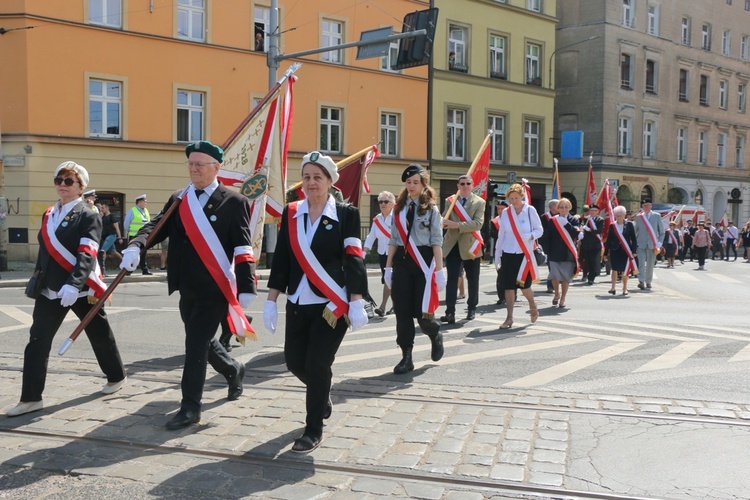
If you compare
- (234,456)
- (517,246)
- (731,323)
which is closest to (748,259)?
(731,323)

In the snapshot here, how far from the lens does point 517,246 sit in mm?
10156

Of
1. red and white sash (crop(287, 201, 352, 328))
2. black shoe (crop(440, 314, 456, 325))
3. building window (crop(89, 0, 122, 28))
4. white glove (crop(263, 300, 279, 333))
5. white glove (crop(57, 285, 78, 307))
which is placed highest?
building window (crop(89, 0, 122, 28))

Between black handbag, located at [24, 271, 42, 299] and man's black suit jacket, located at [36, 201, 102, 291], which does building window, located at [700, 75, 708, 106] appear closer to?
man's black suit jacket, located at [36, 201, 102, 291]

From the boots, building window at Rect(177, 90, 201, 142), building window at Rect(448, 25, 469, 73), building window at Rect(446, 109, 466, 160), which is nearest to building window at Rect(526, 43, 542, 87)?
building window at Rect(448, 25, 469, 73)

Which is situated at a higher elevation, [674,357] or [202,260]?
[202,260]

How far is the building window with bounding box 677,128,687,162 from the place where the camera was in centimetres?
4646

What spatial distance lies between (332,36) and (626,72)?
66.7 feet

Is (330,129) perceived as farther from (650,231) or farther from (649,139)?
(649,139)

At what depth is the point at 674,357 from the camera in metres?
8.20

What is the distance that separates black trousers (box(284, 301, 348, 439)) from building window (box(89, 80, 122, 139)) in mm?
20438

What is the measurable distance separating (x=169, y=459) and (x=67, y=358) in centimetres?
360

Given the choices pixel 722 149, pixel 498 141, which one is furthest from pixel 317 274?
pixel 722 149

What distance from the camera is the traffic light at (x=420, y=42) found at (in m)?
16.8

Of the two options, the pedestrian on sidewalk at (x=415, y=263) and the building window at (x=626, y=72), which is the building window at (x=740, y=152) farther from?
the pedestrian on sidewalk at (x=415, y=263)
